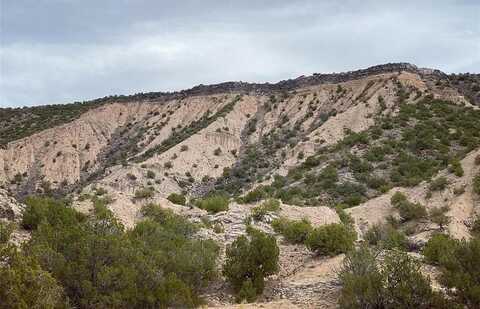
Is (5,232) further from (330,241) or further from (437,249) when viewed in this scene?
(437,249)

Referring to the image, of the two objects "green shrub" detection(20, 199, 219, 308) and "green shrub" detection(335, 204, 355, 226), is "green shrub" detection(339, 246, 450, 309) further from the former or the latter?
"green shrub" detection(335, 204, 355, 226)

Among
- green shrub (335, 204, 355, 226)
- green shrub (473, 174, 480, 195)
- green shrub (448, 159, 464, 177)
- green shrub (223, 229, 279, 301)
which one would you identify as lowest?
green shrub (335, 204, 355, 226)

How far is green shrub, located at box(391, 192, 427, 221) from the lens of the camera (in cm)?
2986

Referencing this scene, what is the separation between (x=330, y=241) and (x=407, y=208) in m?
11.1

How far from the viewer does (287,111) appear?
2463 inches

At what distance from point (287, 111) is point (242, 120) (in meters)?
4.98

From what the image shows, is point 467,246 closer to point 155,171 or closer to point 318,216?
point 318,216

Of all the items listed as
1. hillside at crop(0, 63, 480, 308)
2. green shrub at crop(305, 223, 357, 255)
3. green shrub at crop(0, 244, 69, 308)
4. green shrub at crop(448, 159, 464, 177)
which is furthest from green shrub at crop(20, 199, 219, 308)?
green shrub at crop(448, 159, 464, 177)

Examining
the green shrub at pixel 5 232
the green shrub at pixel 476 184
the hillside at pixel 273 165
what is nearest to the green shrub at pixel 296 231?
the hillside at pixel 273 165

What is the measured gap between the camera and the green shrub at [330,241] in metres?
20.9

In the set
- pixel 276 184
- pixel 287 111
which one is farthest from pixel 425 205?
pixel 287 111

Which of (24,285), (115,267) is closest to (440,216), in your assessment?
(115,267)

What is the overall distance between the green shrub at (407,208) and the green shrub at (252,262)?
508 inches

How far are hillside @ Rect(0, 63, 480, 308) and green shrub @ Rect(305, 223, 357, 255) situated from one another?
19cm
